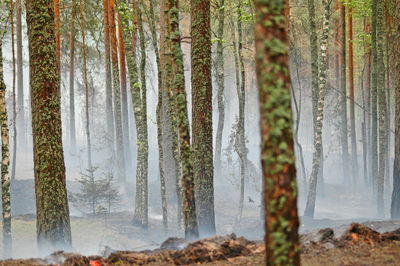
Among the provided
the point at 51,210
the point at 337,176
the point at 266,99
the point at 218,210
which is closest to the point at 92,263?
the point at 51,210

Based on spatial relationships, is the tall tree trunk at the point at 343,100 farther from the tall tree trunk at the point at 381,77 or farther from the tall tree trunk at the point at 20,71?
the tall tree trunk at the point at 20,71

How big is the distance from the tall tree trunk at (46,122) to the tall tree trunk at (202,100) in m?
3.22

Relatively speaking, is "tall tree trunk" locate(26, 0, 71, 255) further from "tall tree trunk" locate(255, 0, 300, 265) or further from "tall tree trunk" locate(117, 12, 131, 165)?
"tall tree trunk" locate(117, 12, 131, 165)

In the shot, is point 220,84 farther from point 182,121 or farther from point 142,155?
point 182,121

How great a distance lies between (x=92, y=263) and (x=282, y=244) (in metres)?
3.54

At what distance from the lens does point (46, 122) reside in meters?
7.39

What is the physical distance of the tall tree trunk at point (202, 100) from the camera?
9.22 meters

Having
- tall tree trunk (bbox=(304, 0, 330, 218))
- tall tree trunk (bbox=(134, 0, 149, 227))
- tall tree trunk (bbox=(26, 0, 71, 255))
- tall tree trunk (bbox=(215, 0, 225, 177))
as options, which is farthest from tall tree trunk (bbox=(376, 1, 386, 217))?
tall tree trunk (bbox=(26, 0, 71, 255))

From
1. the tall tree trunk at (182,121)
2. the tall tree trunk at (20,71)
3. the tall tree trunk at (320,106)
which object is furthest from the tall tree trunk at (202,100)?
the tall tree trunk at (20,71)

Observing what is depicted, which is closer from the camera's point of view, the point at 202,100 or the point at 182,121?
the point at 182,121

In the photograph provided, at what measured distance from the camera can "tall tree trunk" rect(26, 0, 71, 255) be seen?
7.41 m

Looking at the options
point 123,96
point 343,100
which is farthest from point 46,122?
point 343,100

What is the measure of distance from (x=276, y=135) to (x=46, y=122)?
557cm

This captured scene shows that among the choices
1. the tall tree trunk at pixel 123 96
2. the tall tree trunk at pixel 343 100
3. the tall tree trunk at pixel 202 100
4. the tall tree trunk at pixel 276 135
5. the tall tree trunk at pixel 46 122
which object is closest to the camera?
the tall tree trunk at pixel 276 135
